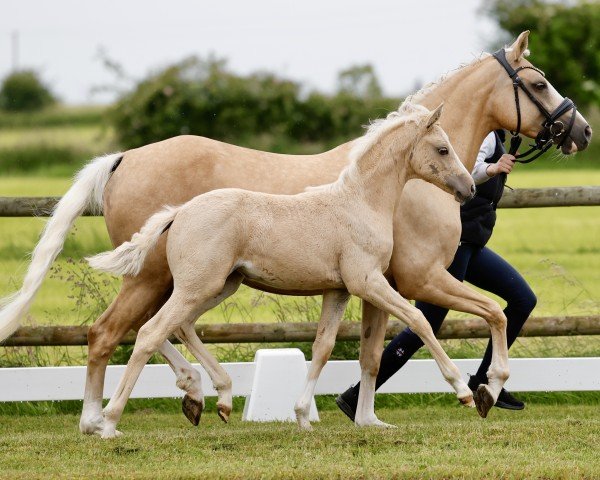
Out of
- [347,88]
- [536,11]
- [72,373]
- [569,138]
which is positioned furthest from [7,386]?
[536,11]

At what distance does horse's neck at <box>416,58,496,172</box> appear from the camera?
659cm

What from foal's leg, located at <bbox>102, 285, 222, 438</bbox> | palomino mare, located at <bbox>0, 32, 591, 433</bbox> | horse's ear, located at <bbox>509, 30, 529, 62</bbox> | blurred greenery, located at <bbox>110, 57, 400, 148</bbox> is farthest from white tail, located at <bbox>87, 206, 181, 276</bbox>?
blurred greenery, located at <bbox>110, 57, 400, 148</bbox>

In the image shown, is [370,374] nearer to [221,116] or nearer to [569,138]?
[569,138]

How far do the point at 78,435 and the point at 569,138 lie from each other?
10.6 ft

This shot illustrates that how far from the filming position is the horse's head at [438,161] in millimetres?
5934

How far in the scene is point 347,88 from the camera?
94.0ft

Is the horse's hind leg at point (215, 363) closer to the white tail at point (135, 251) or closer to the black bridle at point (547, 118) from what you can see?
the white tail at point (135, 251)

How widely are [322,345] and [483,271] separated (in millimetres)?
1240

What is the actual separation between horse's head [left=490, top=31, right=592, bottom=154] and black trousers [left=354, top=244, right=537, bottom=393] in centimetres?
76

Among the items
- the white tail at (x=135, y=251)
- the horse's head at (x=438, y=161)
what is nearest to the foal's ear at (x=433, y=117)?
the horse's head at (x=438, y=161)

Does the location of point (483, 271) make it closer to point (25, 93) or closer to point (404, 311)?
point (404, 311)

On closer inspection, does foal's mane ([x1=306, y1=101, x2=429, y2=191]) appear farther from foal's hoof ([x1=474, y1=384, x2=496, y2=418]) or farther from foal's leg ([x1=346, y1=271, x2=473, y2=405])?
foal's hoof ([x1=474, y1=384, x2=496, y2=418])

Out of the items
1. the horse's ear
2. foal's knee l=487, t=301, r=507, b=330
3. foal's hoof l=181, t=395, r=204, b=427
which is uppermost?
the horse's ear

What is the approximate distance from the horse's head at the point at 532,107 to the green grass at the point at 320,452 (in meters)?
1.62
